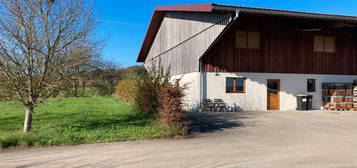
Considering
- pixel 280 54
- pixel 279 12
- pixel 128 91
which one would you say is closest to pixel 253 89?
pixel 280 54

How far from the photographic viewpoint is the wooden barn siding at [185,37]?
1262 cm

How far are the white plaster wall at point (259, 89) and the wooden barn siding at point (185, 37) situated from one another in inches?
62.8

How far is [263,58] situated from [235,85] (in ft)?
8.60

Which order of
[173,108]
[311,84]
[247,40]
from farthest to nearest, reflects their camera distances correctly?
[311,84], [247,40], [173,108]

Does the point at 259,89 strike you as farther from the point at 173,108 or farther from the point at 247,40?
the point at 173,108

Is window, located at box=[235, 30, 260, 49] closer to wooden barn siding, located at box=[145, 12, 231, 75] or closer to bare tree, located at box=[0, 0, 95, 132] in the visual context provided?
wooden barn siding, located at box=[145, 12, 231, 75]

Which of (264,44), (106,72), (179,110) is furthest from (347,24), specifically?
(106,72)

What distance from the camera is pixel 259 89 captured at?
14281mm

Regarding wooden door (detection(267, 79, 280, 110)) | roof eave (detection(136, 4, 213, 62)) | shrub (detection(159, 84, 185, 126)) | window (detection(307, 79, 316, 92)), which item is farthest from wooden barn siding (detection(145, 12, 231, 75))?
window (detection(307, 79, 316, 92))

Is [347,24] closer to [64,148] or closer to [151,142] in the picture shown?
[151,142]

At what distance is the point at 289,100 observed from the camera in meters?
14.8

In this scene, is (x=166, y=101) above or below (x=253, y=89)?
below

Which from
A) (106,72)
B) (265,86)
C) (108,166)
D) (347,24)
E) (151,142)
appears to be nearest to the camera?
(108,166)

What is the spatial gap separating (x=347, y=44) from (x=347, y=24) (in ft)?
10.3
